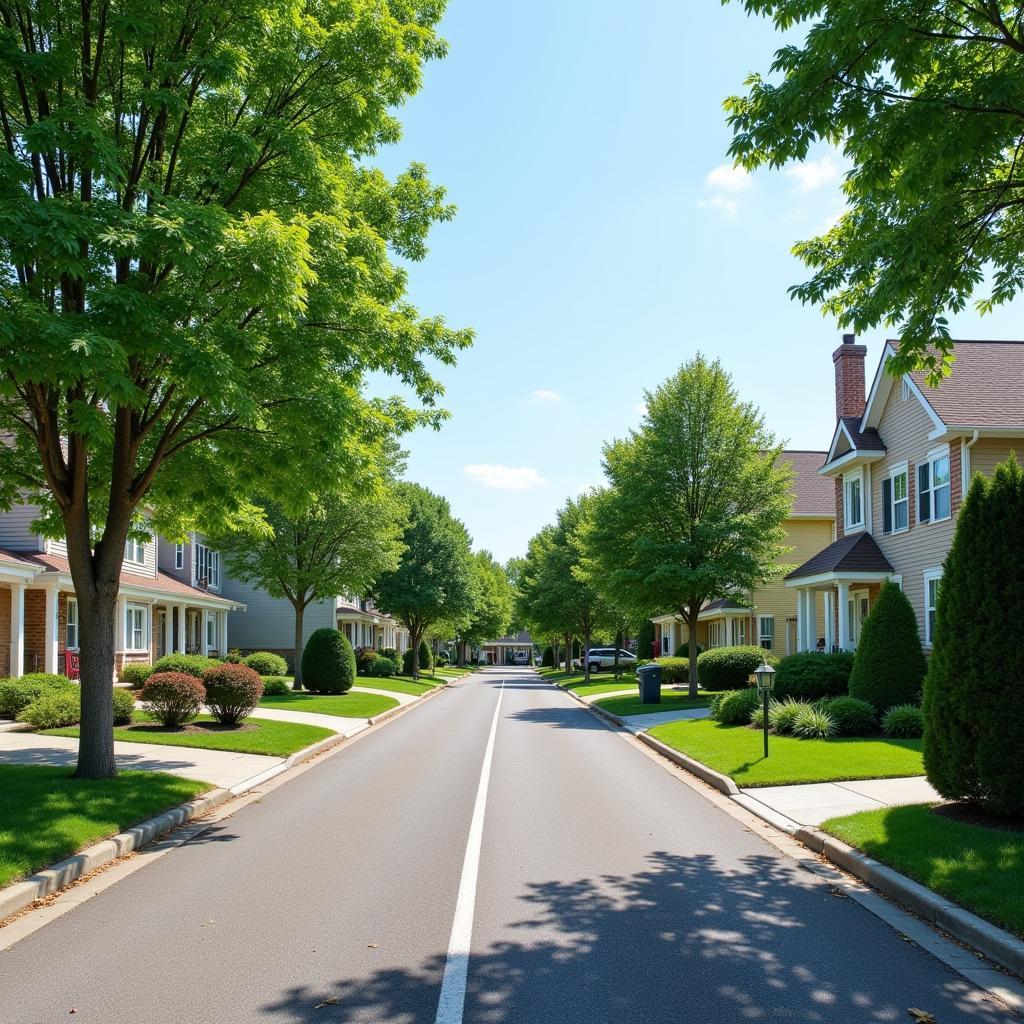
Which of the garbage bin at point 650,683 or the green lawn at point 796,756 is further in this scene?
the garbage bin at point 650,683

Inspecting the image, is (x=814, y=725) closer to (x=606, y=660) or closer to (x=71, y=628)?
(x=71, y=628)

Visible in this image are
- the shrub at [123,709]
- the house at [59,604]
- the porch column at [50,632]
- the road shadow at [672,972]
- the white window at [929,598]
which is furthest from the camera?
the porch column at [50,632]

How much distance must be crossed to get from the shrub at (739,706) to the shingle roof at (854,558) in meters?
6.31

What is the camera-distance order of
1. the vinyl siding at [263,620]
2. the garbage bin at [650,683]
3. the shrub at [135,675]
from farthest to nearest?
the vinyl siding at [263,620] → the garbage bin at [650,683] → the shrub at [135,675]

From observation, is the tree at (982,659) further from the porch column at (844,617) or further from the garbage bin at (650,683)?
the garbage bin at (650,683)

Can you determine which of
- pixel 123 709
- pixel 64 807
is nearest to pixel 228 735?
pixel 123 709

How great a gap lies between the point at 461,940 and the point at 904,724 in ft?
45.3

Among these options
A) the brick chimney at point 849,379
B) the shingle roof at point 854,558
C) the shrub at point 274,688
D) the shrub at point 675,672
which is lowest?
the shrub at point 675,672

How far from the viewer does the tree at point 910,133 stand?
802 centimetres

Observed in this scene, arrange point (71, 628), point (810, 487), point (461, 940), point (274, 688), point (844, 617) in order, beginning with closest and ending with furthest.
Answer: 1. point (461, 940)
2. point (844, 617)
3. point (71, 628)
4. point (274, 688)
5. point (810, 487)

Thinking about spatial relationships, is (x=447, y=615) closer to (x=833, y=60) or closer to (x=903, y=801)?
(x=903, y=801)

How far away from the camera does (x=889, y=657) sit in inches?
766

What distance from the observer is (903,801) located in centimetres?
1095

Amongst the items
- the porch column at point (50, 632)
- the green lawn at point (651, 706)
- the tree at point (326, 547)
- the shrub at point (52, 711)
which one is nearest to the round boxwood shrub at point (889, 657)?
the green lawn at point (651, 706)
